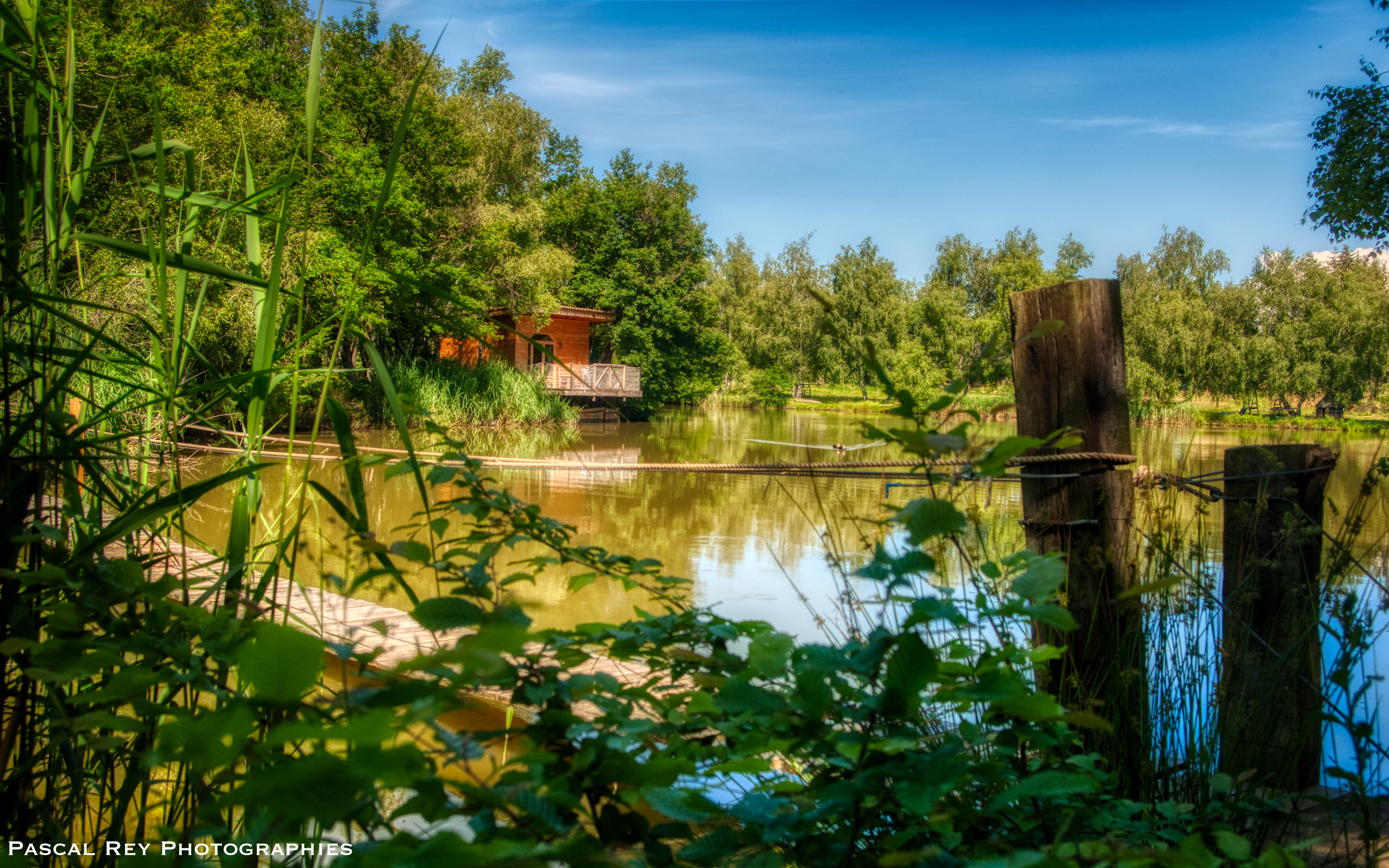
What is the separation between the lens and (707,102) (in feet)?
120

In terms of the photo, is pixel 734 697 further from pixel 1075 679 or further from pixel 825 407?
pixel 825 407

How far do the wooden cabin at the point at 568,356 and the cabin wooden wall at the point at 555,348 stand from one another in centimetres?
2

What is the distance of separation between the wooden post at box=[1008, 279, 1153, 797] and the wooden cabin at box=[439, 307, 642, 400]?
686 inches

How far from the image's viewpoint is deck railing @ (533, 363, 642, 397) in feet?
73.2

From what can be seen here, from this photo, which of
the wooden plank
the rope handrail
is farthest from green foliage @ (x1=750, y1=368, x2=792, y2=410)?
the rope handrail

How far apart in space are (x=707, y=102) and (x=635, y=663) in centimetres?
3743

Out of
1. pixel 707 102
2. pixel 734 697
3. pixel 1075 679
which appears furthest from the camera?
pixel 707 102

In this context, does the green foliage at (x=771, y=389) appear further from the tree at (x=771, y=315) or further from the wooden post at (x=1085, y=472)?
the wooden post at (x=1085, y=472)

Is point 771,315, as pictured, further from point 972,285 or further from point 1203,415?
point 1203,415

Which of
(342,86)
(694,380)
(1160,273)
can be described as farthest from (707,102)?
(1160,273)

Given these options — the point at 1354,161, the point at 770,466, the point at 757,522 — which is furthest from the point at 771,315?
the point at 770,466

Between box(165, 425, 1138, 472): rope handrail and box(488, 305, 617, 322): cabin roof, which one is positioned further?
box(488, 305, 617, 322): cabin roof

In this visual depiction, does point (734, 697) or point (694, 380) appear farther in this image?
point (694, 380)

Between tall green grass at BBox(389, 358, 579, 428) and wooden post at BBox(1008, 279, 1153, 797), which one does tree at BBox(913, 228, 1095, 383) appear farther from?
wooden post at BBox(1008, 279, 1153, 797)
